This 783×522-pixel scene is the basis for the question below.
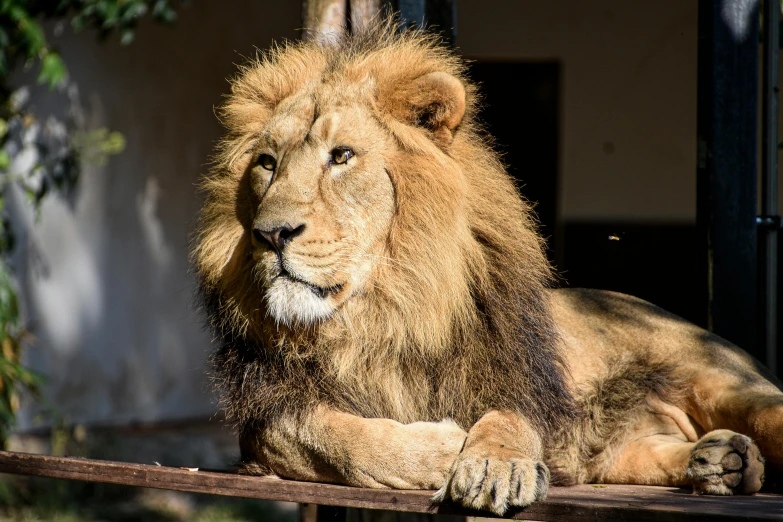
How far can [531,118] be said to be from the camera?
7.10 metres

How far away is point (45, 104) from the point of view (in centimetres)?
663

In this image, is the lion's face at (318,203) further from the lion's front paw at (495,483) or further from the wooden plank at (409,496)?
the lion's front paw at (495,483)

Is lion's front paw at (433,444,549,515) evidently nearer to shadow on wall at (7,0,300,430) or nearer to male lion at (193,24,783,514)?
male lion at (193,24,783,514)

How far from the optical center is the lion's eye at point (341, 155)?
2886 mm

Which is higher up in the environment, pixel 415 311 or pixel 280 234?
pixel 280 234

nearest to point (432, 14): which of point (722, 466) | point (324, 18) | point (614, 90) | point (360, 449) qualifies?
point (324, 18)

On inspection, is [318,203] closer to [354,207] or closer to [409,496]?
[354,207]

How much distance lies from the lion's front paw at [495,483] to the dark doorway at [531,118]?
14.0 ft

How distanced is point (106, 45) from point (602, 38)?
319 cm

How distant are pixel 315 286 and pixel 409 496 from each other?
59 cm

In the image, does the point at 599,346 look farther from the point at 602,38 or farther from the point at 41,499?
the point at 41,499

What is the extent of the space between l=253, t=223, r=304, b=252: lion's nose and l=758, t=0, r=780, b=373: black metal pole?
Answer: 200 centimetres

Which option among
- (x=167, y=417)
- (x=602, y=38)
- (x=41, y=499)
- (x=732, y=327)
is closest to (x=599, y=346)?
(x=732, y=327)

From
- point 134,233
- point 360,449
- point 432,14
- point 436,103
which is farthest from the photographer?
point 134,233
